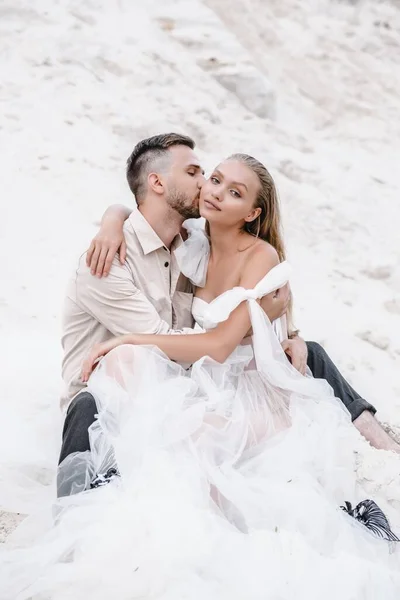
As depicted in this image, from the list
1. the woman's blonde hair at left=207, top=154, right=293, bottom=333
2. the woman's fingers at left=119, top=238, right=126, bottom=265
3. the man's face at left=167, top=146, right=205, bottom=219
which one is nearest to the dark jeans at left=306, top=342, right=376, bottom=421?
the woman's blonde hair at left=207, top=154, right=293, bottom=333

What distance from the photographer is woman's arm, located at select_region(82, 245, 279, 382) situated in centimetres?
288

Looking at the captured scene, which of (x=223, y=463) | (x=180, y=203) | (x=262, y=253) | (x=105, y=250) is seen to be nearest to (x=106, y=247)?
(x=105, y=250)

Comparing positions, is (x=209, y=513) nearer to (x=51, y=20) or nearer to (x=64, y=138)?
(x=64, y=138)

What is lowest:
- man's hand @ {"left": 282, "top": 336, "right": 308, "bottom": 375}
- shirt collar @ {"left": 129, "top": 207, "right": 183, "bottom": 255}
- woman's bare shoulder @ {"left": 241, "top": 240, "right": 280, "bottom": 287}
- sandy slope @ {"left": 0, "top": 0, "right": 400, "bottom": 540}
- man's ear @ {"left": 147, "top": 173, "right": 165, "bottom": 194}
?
sandy slope @ {"left": 0, "top": 0, "right": 400, "bottom": 540}

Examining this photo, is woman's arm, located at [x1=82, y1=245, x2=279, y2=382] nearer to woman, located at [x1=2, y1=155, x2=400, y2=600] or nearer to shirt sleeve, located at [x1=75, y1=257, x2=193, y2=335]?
woman, located at [x1=2, y1=155, x2=400, y2=600]

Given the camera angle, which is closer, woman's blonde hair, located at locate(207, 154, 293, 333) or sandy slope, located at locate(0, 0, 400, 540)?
woman's blonde hair, located at locate(207, 154, 293, 333)

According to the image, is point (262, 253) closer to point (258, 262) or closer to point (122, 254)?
point (258, 262)

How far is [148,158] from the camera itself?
336 centimetres

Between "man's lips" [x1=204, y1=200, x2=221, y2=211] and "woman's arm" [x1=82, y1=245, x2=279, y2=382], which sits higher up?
"man's lips" [x1=204, y1=200, x2=221, y2=211]

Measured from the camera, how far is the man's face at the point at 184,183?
3.26 meters

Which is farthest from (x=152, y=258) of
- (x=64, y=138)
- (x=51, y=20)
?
(x=51, y=20)

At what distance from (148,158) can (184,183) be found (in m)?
0.22

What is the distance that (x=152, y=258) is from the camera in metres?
3.23

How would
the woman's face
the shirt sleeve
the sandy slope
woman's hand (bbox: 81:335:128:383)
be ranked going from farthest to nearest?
1. the sandy slope
2. the woman's face
3. the shirt sleeve
4. woman's hand (bbox: 81:335:128:383)
